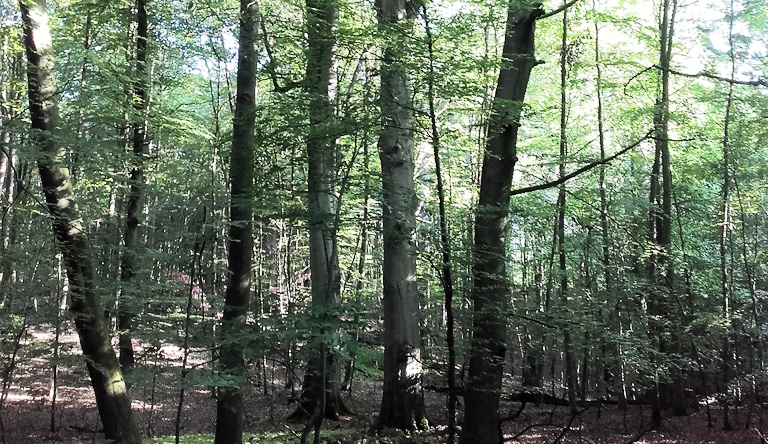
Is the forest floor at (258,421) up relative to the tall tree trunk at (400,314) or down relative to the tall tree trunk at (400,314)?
down

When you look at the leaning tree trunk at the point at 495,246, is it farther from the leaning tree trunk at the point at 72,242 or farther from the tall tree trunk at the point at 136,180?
the tall tree trunk at the point at 136,180

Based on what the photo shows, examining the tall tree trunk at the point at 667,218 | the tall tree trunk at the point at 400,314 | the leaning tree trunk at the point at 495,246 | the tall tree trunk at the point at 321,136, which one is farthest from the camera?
the tall tree trunk at the point at 667,218

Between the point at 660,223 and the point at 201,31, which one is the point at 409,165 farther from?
the point at 660,223

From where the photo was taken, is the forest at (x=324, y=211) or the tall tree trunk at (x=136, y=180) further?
the tall tree trunk at (x=136, y=180)

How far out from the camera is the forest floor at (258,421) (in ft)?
22.8

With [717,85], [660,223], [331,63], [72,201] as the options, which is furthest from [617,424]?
[72,201]

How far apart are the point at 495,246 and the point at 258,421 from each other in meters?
6.76

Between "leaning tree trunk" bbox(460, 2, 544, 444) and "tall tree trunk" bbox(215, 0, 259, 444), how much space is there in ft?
8.54

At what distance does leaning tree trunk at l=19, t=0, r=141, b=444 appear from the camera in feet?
18.2

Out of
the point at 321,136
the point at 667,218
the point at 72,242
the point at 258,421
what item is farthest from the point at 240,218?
the point at 667,218

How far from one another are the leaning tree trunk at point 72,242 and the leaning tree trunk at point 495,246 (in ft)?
13.2

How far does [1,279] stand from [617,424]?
447 inches

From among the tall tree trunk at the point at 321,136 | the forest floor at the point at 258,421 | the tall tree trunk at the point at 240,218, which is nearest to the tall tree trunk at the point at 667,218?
the forest floor at the point at 258,421

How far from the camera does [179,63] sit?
10219 millimetres
